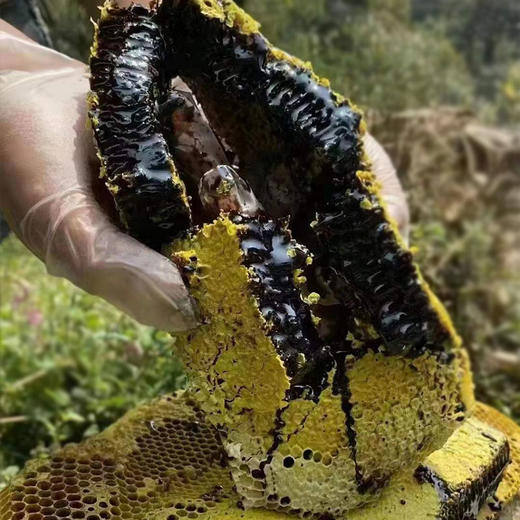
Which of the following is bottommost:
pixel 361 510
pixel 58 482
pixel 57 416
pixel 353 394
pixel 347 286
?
pixel 57 416

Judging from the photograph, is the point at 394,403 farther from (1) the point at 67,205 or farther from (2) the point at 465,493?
(1) the point at 67,205

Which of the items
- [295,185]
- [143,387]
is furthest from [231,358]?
[143,387]

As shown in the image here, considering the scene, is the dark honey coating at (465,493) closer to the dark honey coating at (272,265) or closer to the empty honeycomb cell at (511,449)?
the empty honeycomb cell at (511,449)

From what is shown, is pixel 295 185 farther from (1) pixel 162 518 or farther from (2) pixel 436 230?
(2) pixel 436 230

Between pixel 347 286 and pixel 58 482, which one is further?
pixel 58 482

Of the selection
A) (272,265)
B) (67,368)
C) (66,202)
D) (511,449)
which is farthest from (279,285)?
(67,368)

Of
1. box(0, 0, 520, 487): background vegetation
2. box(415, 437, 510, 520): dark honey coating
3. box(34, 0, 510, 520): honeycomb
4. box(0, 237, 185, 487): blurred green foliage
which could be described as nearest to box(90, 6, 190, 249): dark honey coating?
box(34, 0, 510, 520): honeycomb

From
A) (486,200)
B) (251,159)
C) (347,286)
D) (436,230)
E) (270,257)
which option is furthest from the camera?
(486,200)

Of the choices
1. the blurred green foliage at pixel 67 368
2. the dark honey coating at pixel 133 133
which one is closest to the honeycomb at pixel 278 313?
the dark honey coating at pixel 133 133
